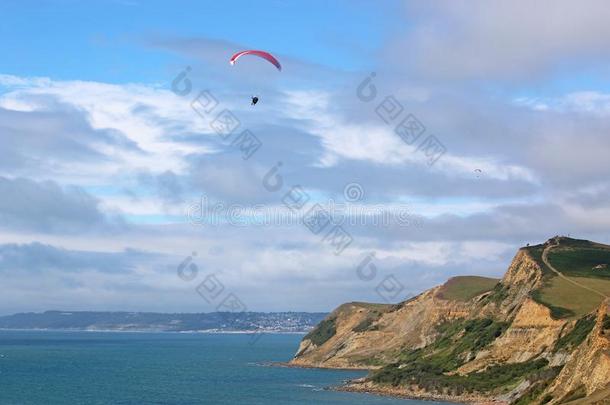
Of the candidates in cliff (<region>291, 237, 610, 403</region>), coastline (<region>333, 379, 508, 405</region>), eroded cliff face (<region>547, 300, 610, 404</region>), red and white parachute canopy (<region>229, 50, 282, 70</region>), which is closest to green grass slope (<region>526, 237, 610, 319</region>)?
cliff (<region>291, 237, 610, 403</region>)

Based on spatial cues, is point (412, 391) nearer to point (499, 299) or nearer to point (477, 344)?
point (477, 344)

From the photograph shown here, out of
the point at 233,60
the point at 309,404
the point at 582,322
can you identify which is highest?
the point at 233,60

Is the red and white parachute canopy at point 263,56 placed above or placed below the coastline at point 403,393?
above

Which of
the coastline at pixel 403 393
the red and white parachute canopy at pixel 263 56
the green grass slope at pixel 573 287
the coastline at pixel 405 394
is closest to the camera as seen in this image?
the red and white parachute canopy at pixel 263 56

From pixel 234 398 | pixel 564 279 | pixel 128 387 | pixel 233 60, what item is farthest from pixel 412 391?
pixel 233 60

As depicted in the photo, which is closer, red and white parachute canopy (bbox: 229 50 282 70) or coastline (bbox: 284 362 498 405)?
red and white parachute canopy (bbox: 229 50 282 70)

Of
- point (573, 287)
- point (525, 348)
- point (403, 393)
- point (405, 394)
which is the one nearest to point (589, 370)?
point (525, 348)

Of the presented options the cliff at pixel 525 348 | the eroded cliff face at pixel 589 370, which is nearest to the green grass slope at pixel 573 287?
the cliff at pixel 525 348

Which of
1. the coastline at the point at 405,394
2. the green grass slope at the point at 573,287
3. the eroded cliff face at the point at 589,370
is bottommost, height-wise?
the coastline at the point at 405,394

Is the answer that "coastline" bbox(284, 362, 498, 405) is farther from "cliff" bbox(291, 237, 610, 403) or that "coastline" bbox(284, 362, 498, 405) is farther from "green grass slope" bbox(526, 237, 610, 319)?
"green grass slope" bbox(526, 237, 610, 319)

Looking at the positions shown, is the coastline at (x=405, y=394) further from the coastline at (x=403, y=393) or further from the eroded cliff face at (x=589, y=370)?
the eroded cliff face at (x=589, y=370)

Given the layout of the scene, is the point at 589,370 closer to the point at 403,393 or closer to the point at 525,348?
the point at 525,348
